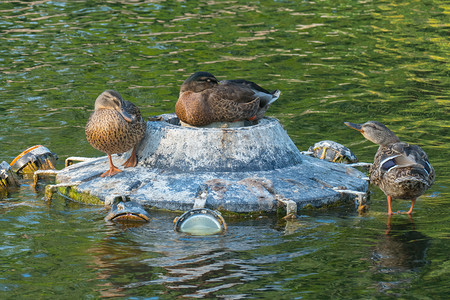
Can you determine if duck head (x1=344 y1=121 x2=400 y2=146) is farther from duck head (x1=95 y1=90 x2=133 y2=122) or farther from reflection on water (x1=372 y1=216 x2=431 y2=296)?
duck head (x1=95 y1=90 x2=133 y2=122)

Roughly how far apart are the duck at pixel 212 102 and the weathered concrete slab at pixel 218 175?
0.27m

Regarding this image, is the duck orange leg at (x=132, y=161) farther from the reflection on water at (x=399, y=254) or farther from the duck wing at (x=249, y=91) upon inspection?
the reflection on water at (x=399, y=254)

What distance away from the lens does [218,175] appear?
28.9ft

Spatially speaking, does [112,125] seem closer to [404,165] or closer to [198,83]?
[198,83]

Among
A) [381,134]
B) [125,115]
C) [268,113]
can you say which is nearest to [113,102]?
[125,115]

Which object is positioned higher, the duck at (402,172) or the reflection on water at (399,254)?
the duck at (402,172)

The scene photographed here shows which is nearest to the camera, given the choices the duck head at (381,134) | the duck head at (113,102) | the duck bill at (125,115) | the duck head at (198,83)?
the duck bill at (125,115)

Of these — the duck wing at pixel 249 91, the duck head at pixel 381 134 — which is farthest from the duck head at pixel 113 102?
the duck head at pixel 381 134

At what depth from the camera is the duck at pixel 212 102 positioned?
9188mm

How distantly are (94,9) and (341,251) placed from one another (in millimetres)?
16769

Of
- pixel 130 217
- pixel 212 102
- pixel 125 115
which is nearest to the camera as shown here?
pixel 130 217

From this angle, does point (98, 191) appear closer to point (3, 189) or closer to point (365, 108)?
point (3, 189)

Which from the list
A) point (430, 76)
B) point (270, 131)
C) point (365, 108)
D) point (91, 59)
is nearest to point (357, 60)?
point (430, 76)

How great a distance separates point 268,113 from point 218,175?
488cm
